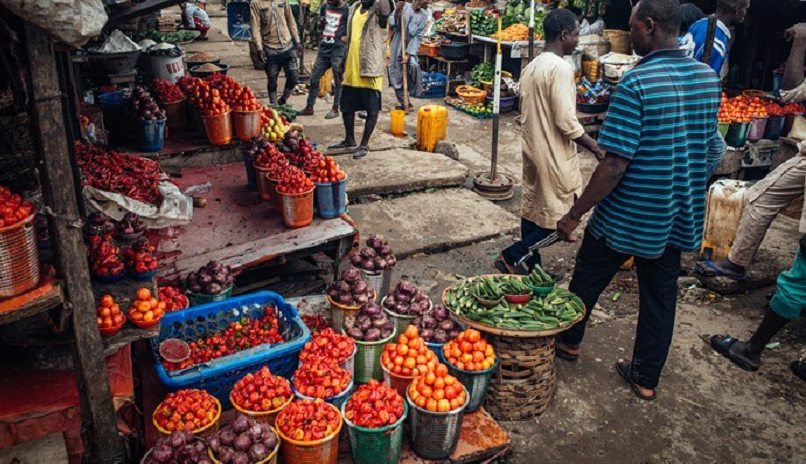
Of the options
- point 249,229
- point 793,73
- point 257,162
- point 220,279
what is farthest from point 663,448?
point 793,73

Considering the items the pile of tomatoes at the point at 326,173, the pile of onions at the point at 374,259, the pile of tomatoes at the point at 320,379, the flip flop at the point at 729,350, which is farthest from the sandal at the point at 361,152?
the pile of tomatoes at the point at 320,379

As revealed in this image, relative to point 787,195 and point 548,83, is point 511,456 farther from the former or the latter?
point 787,195

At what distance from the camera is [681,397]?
4.45 metres

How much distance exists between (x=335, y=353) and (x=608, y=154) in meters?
2.12

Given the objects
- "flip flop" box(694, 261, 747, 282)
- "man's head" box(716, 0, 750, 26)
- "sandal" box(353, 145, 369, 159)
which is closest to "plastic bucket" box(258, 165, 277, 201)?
"sandal" box(353, 145, 369, 159)

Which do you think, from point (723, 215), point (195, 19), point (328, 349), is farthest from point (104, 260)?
point (195, 19)

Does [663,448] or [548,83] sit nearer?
[663,448]

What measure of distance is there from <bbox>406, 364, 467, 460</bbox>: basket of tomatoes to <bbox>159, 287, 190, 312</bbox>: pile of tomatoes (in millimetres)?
1831

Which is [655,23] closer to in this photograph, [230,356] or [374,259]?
[374,259]

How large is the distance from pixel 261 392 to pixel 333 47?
8.06m

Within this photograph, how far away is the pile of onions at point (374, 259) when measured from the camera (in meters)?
4.93

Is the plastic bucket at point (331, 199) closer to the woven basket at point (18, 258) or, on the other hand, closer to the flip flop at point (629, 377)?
the flip flop at point (629, 377)

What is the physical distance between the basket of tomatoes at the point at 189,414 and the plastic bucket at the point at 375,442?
73cm

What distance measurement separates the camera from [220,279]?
457 centimetres
